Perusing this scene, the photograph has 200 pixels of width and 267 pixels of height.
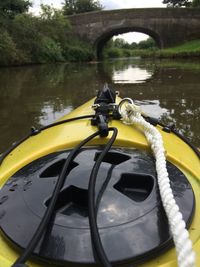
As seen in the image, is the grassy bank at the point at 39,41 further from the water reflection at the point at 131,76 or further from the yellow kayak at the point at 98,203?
the yellow kayak at the point at 98,203

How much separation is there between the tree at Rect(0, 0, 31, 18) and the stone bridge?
412 cm

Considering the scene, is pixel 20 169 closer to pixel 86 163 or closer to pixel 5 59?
pixel 86 163

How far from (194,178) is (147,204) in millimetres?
401

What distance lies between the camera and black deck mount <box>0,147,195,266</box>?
0.91 metres

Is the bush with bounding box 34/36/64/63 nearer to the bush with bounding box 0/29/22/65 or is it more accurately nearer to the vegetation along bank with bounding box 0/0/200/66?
the vegetation along bank with bounding box 0/0/200/66

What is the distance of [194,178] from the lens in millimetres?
1378

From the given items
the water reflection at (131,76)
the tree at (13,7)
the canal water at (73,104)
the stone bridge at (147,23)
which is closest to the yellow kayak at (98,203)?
the canal water at (73,104)

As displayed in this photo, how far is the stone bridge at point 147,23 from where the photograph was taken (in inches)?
1002

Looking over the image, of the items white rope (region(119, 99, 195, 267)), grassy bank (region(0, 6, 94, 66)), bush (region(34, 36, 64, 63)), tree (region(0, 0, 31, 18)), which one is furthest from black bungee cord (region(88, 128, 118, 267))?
tree (region(0, 0, 31, 18))

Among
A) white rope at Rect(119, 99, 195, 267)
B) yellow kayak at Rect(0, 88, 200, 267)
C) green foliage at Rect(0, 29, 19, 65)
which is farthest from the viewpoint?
green foliage at Rect(0, 29, 19, 65)

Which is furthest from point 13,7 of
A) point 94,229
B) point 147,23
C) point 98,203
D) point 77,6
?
point 94,229

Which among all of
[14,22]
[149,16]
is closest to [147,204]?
[14,22]

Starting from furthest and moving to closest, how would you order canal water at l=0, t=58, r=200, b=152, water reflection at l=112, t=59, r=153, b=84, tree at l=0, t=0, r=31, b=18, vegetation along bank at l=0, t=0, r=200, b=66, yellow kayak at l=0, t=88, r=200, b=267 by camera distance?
tree at l=0, t=0, r=31, b=18, vegetation along bank at l=0, t=0, r=200, b=66, water reflection at l=112, t=59, r=153, b=84, canal water at l=0, t=58, r=200, b=152, yellow kayak at l=0, t=88, r=200, b=267

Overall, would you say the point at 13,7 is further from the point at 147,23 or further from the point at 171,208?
the point at 171,208
